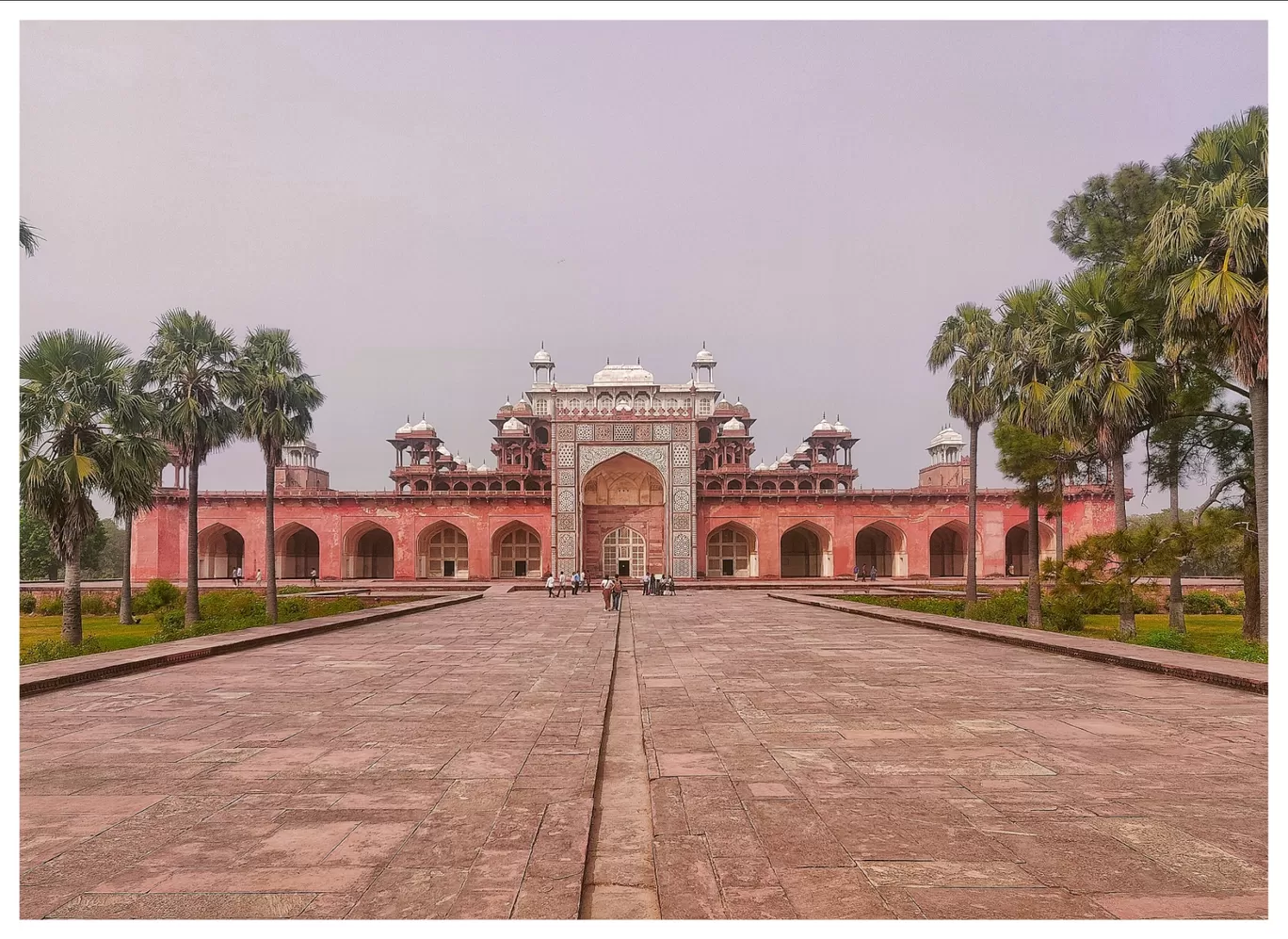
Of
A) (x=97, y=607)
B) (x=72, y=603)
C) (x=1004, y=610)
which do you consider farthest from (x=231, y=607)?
(x=1004, y=610)

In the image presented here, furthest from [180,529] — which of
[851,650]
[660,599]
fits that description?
[851,650]

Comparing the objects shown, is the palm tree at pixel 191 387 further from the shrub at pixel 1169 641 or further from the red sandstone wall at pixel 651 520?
the red sandstone wall at pixel 651 520

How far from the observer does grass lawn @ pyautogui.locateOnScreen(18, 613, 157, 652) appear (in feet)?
48.6

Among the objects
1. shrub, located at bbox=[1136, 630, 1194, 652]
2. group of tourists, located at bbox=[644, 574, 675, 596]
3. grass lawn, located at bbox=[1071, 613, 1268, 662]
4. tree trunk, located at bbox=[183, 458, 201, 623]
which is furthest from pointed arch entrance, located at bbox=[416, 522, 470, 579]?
shrub, located at bbox=[1136, 630, 1194, 652]

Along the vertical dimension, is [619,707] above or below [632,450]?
below

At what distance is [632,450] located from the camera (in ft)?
133

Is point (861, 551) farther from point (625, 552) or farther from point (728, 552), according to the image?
point (625, 552)

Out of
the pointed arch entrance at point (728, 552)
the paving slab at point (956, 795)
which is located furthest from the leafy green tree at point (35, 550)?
the paving slab at point (956, 795)

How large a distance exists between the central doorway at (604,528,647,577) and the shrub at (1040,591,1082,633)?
2569 centimetres

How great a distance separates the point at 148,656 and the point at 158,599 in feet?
46.1

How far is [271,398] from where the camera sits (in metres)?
19.5

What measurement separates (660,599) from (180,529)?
27912 millimetres

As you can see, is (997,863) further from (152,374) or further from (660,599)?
(660,599)
